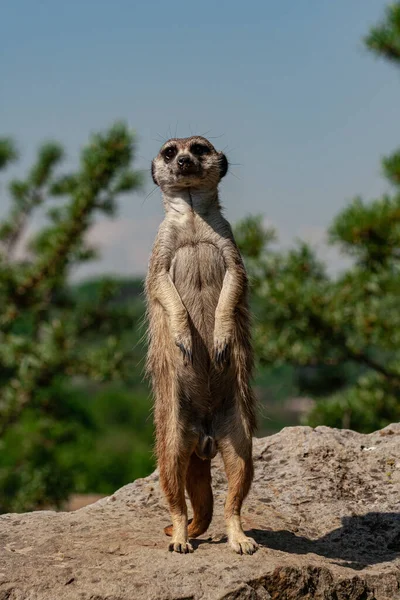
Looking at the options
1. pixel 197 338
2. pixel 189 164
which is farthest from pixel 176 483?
pixel 189 164

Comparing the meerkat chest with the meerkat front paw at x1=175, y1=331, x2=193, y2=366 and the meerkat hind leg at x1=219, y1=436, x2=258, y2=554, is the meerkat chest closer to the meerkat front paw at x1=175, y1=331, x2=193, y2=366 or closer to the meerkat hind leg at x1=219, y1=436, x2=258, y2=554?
the meerkat front paw at x1=175, y1=331, x2=193, y2=366

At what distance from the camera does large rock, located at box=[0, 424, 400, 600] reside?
4352 millimetres

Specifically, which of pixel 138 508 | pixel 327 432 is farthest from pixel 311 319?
pixel 138 508

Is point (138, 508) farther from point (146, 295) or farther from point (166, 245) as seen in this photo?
point (166, 245)

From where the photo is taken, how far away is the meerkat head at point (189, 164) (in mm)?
5016

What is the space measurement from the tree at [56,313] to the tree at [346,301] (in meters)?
2.31

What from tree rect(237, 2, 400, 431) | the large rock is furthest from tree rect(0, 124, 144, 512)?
the large rock

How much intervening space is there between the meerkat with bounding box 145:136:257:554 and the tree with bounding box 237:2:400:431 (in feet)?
13.2

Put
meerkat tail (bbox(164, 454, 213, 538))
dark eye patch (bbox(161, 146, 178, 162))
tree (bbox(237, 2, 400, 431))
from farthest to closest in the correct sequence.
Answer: tree (bbox(237, 2, 400, 431)) < meerkat tail (bbox(164, 454, 213, 538)) < dark eye patch (bbox(161, 146, 178, 162))

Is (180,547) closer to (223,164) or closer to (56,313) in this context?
(223,164)

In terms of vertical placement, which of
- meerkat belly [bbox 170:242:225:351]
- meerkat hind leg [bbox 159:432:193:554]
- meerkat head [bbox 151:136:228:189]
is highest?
meerkat head [bbox 151:136:228:189]

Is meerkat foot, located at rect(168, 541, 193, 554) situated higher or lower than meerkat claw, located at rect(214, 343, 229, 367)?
lower

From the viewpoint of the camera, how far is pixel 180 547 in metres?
4.74

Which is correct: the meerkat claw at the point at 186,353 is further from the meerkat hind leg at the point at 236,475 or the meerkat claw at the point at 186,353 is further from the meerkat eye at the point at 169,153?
the meerkat eye at the point at 169,153
